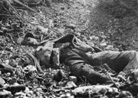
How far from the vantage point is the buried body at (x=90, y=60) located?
3.14m

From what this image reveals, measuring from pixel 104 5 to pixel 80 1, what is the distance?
2.01 ft

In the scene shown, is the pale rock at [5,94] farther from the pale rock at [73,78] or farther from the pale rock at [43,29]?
the pale rock at [43,29]

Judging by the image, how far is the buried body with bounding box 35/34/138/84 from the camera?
3140 mm

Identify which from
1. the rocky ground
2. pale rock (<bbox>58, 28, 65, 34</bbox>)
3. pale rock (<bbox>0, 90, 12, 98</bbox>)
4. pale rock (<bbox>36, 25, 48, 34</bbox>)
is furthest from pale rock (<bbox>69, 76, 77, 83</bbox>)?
pale rock (<bbox>58, 28, 65, 34</bbox>)

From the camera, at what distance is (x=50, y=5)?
5.77 metres

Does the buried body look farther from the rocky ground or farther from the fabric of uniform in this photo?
the rocky ground

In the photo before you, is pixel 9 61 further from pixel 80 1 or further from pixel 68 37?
pixel 80 1

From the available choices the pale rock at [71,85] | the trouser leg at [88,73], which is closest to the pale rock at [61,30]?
the trouser leg at [88,73]

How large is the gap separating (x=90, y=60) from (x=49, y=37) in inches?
45.8

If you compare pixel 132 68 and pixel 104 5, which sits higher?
pixel 104 5

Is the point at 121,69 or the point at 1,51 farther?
the point at 1,51

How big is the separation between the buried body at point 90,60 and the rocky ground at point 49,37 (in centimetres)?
13

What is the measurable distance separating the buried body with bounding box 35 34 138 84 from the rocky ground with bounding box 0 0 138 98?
0.43 ft

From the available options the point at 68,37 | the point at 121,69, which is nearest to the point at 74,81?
the point at 121,69
